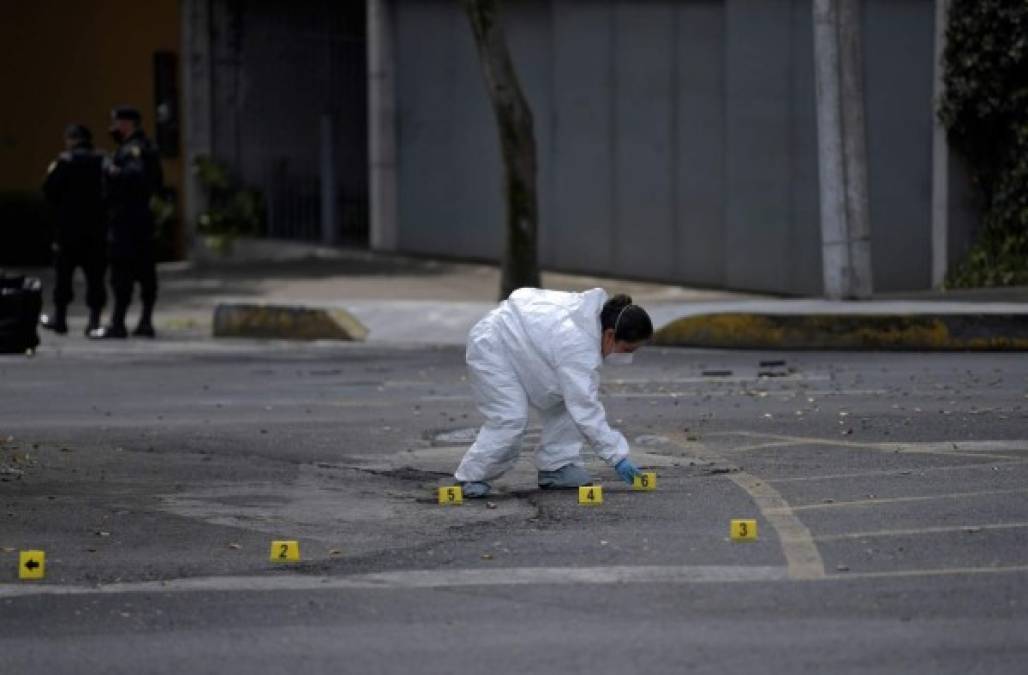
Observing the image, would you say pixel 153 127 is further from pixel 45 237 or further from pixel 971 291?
pixel 971 291

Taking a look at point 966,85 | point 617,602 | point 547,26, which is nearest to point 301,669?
point 617,602

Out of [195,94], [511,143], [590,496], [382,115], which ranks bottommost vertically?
[590,496]

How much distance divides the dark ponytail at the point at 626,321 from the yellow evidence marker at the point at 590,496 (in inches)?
26.2

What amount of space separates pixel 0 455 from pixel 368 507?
2721mm

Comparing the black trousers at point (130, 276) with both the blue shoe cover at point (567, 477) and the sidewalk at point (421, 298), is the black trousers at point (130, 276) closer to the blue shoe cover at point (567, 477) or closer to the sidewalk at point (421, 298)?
the sidewalk at point (421, 298)

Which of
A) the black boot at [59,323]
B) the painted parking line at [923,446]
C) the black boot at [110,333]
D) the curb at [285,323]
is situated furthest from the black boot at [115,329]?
the painted parking line at [923,446]

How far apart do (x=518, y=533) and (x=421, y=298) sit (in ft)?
41.7

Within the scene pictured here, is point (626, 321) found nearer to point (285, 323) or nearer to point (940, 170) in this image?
point (285, 323)

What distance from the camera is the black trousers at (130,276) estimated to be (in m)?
19.0

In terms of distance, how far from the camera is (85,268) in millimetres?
19766

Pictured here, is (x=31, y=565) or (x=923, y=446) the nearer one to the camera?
(x=31, y=565)

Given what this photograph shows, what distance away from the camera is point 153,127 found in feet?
95.6

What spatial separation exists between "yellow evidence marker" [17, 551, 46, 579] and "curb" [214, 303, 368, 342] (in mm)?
10226

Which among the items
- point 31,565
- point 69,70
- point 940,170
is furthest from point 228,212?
point 31,565
